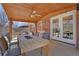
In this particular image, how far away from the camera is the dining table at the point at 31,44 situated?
2750mm

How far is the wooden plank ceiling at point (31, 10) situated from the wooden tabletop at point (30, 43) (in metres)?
0.41

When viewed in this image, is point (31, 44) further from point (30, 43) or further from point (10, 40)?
point (10, 40)

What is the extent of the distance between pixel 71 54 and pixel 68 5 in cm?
98

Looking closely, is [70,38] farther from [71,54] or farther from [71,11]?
[71,11]

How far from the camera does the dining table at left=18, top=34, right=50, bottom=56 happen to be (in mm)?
2750

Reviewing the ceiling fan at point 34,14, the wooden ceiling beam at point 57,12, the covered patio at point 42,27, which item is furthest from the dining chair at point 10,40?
the wooden ceiling beam at point 57,12

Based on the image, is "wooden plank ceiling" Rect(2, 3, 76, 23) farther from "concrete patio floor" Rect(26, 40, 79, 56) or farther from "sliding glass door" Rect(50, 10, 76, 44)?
"concrete patio floor" Rect(26, 40, 79, 56)

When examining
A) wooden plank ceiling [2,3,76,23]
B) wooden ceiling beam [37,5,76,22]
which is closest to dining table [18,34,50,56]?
wooden plank ceiling [2,3,76,23]

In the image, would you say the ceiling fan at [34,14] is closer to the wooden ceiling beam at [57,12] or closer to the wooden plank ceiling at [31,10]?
the wooden plank ceiling at [31,10]

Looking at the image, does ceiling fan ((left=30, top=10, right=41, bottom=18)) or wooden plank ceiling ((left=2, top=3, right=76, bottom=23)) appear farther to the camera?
ceiling fan ((left=30, top=10, right=41, bottom=18))

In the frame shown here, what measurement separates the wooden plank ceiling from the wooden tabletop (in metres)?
0.41

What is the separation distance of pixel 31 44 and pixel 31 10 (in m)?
0.69

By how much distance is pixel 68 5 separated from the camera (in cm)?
267

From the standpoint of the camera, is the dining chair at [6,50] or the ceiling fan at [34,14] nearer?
the dining chair at [6,50]
